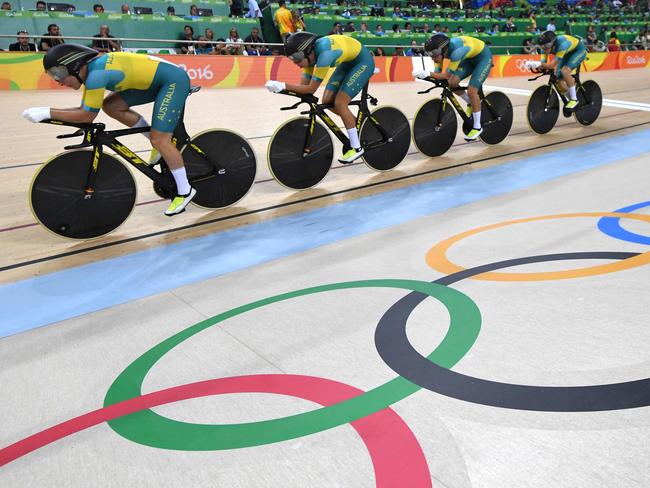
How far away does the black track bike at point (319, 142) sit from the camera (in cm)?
441

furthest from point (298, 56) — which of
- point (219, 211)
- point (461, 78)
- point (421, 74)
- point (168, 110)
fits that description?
point (461, 78)

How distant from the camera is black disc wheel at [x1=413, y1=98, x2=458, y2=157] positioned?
5516 mm

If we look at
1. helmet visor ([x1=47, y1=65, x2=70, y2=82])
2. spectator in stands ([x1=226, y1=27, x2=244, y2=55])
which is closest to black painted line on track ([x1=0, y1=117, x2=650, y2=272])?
helmet visor ([x1=47, y1=65, x2=70, y2=82])

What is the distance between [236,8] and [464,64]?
10.8 metres

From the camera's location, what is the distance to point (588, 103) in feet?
23.6

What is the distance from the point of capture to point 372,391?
1667 millimetres

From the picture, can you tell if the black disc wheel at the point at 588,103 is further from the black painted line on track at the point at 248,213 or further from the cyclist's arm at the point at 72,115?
the cyclist's arm at the point at 72,115

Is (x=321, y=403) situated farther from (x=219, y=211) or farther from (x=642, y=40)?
(x=642, y=40)

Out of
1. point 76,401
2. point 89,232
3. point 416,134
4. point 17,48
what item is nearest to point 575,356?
point 76,401

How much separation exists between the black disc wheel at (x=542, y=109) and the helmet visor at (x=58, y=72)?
5318mm

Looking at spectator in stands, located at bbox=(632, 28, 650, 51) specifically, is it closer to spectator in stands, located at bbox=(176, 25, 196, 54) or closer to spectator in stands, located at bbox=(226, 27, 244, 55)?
spectator in stands, located at bbox=(226, 27, 244, 55)

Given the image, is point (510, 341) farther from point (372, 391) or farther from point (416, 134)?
point (416, 134)

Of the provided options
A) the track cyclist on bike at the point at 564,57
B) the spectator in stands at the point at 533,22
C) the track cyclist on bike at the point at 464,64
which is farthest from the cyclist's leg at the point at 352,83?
the spectator in stands at the point at 533,22

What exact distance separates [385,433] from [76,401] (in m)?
1.03
